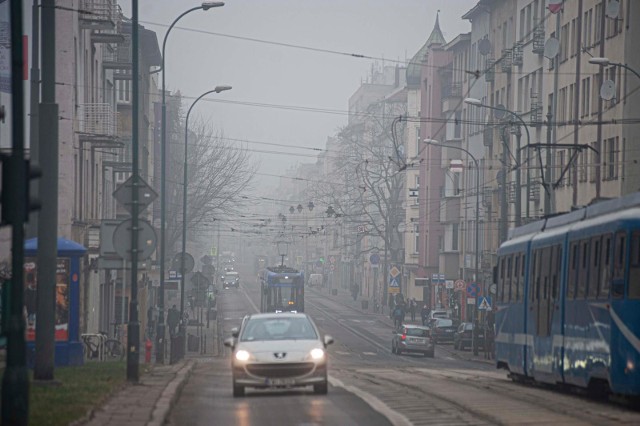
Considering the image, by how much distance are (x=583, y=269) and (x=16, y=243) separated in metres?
11.2

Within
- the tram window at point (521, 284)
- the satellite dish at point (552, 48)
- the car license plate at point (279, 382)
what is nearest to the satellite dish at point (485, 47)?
the satellite dish at point (552, 48)

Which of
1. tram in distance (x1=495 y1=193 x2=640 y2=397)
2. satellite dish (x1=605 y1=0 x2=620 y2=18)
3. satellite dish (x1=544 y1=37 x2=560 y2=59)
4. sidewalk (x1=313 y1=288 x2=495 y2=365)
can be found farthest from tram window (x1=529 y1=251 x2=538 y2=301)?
satellite dish (x1=544 y1=37 x2=560 y2=59)

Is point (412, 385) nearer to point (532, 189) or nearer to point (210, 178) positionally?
point (532, 189)

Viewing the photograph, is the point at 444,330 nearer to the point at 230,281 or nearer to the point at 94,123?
the point at 94,123

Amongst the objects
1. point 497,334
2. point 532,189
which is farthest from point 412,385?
point 532,189

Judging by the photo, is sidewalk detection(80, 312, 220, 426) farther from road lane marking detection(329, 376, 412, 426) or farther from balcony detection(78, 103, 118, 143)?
balcony detection(78, 103, 118, 143)

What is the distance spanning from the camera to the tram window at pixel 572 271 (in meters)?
22.3

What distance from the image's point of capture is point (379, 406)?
63.3ft

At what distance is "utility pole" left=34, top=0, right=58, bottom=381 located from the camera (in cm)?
2200

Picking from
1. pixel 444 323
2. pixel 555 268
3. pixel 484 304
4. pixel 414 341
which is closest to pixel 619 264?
pixel 555 268

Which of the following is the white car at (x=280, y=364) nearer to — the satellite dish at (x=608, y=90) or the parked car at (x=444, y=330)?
the satellite dish at (x=608, y=90)

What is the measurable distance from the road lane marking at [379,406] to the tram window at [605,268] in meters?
3.45

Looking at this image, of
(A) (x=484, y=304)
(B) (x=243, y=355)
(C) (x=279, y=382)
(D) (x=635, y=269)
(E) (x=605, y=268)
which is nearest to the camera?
(D) (x=635, y=269)

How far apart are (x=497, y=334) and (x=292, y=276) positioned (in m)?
45.1
